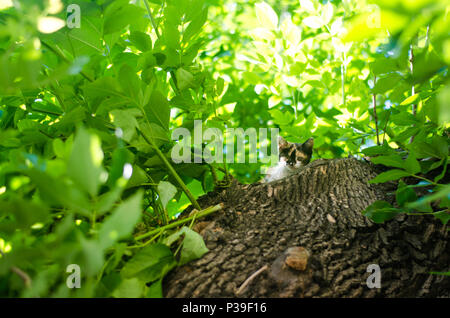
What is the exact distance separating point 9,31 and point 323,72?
3.37ft

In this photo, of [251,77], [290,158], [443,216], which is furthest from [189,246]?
[251,77]

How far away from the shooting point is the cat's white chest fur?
1.06 meters

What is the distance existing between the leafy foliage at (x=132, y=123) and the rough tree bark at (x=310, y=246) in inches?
1.9

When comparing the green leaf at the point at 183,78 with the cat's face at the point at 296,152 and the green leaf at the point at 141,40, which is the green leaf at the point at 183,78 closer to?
the green leaf at the point at 141,40

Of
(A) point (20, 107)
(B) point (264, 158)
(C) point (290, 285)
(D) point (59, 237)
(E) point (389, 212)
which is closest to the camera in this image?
(D) point (59, 237)

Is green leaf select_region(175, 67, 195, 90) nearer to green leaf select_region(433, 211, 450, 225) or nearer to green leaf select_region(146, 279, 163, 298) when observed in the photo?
green leaf select_region(146, 279, 163, 298)

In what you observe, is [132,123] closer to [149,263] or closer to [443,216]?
[149,263]

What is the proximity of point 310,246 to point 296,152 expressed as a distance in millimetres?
477

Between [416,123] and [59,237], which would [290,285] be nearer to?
[59,237]

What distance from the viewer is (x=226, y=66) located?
1.98m

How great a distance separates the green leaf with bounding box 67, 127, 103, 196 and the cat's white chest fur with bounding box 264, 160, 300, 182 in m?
0.77

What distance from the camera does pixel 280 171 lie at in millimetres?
1066

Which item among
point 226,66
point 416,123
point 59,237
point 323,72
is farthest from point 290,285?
point 226,66

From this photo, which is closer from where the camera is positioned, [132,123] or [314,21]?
[132,123]
